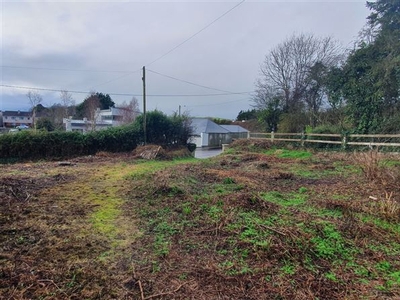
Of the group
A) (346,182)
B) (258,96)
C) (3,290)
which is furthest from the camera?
(258,96)

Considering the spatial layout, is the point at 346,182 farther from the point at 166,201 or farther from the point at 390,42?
the point at 390,42

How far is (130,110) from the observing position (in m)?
35.5

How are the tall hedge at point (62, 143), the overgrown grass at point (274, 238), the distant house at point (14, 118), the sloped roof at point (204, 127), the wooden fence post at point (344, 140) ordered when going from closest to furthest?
the overgrown grass at point (274, 238) < the tall hedge at point (62, 143) < the wooden fence post at point (344, 140) < the sloped roof at point (204, 127) < the distant house at point (14, 118)

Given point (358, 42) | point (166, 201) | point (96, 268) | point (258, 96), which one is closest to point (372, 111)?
point (358, 42)

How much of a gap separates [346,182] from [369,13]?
13.3 m

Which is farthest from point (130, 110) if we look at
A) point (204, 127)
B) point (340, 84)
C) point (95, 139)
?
point (340, 84)

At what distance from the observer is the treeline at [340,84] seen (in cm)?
1223

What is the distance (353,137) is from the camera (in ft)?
41.0

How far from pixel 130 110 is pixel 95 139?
22.1m

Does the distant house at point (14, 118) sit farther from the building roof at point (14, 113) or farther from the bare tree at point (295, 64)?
the bare tree at point (295, 64)

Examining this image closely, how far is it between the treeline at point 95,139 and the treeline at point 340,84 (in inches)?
315

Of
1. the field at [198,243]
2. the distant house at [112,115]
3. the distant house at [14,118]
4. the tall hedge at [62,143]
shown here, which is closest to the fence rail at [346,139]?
the field at [198,243]


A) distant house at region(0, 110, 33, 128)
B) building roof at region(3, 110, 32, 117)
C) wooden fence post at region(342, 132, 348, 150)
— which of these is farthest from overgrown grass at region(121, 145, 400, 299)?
building roof at region(3, 110, 32, 117)

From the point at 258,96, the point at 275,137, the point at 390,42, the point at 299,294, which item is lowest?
the point at 299,294
